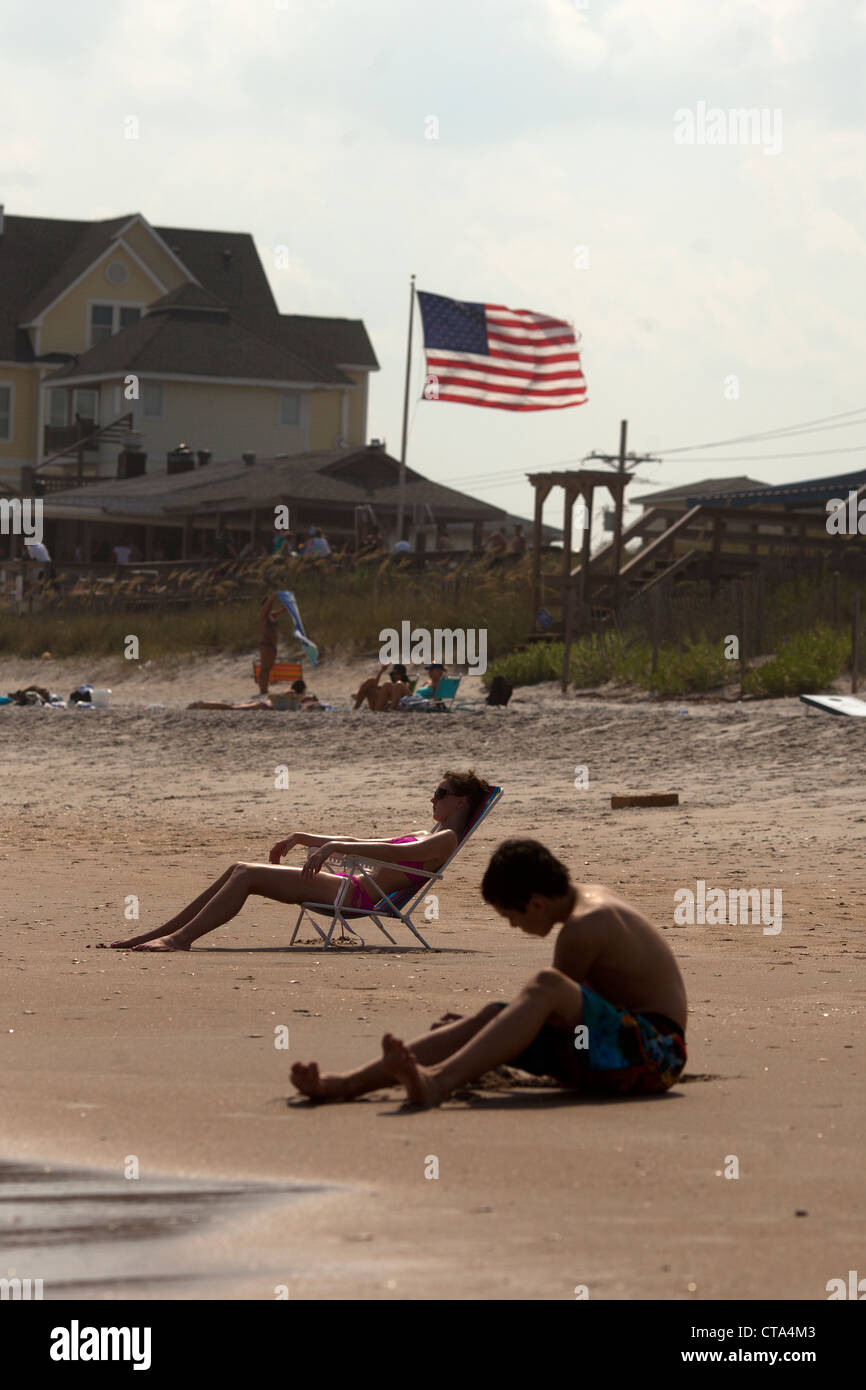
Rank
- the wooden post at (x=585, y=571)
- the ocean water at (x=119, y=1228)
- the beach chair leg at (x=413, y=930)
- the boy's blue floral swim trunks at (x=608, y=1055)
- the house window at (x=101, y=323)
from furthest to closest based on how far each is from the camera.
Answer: the house window at (x=101, y=323), the wooden post at (x=585, y=571), the beach chair leg at (x=413, y=930), the boy's blue floral swim trunks at (x=608, y=1055), the ocean water at (x=119, y=1228)

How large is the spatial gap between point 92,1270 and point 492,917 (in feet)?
22.7

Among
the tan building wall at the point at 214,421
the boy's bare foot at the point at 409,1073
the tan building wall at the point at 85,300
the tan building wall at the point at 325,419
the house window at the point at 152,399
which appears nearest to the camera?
the boy's bare foot at the point at 409,1073

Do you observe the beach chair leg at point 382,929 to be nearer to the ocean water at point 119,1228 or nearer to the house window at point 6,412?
the ocean water at point 119,1228

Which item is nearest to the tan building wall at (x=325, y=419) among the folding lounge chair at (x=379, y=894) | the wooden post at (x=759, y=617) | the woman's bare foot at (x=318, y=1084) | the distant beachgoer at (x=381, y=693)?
the distant beachgoer at (x=381, y=693)

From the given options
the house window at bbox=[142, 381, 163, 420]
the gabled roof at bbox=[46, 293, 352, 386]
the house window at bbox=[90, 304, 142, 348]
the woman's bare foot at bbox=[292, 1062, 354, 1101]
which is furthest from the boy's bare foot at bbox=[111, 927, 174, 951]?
A: the house window at bbox=[90, 304, 142, 348]

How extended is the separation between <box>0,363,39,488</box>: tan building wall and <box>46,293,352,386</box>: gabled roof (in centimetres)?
124

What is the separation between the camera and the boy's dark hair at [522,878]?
581 cm

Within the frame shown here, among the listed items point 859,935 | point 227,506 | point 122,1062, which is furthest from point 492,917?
point 227,506

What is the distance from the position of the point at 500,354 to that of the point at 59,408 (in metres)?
28.6

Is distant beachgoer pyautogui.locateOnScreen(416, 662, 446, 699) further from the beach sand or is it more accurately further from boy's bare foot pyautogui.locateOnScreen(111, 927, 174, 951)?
boy's bare foot pyautogui.locateOnScreen(111, 927, 174, 951)

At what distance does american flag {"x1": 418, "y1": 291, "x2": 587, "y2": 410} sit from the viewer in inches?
1217

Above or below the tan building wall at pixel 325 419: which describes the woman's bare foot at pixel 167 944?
below

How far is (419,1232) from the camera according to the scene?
4.28m

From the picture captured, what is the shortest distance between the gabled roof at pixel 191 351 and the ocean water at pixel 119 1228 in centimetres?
4930
